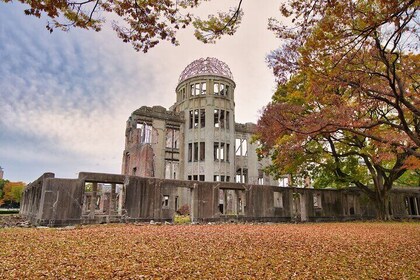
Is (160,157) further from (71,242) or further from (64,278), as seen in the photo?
(64,278)

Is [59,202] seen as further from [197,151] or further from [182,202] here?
[197,151]

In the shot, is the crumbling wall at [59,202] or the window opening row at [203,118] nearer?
the crumbling wall at [59,202]

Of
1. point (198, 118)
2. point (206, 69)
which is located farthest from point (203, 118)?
point (206, 69)

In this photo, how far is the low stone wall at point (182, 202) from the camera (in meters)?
13.1

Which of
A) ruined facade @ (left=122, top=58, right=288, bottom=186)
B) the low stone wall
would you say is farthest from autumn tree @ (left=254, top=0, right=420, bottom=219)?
ruined facade @ (left=122, top=58, right=288, bottom=186)

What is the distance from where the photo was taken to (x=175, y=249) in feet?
22.3

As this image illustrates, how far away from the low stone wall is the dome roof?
12715 millimetres

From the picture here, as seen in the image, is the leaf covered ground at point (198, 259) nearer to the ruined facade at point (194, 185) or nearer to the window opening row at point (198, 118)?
the ruined facade at point (194, 185)

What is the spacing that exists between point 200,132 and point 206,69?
706cm

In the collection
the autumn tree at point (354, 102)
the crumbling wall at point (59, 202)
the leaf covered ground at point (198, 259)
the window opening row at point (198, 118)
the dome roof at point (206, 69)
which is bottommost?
the leaf covered ground at point (198, 259)

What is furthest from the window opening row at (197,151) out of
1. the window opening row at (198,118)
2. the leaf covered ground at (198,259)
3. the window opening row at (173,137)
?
the leaf covered ground at (198,259)

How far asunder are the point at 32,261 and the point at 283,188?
1672 cm

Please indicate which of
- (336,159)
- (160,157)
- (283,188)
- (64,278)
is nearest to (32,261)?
(64,278)

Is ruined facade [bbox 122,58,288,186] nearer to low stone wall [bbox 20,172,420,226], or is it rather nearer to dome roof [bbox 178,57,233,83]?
dome roof [bbox 178,57,233,83]
